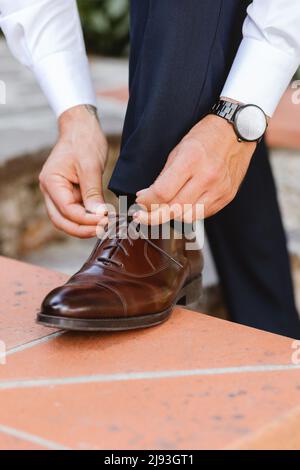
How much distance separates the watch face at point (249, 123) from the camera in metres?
1.29

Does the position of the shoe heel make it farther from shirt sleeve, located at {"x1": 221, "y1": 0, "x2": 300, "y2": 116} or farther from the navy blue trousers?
shirt sleeve, located at {"x1": 221, "y1": 0, "x2": 300, "y2": 116}

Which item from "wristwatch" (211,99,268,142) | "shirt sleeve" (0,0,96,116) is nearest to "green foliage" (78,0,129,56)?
"shirt sleeve" (0,0,96,116)

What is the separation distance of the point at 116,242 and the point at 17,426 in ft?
1.23

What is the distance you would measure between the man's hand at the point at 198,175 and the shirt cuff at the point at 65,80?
0.95ft

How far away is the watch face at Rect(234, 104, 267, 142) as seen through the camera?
4.23ft

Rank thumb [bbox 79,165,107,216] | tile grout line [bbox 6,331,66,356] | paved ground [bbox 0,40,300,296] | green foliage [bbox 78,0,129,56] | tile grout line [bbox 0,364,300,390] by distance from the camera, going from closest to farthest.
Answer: tile grout line [bbox 0,364,300,390] → tile grout line [bbox 6,331,66,356] → thumb [bbox 79,165,107,216] → paved ground [bbox 0,40,300,296] → green foliage [bbox 78,0,129,56]

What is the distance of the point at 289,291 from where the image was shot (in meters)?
1.82

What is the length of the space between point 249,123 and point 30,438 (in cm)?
57

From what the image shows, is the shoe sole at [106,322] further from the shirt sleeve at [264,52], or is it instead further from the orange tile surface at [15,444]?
the shirt sleeve at [264,52]

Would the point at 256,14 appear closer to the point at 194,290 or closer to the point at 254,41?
the point at 254,41

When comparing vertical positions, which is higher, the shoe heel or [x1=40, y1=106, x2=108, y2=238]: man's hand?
[x1=40, y1=106, x2=108, y2=238]: man's hand

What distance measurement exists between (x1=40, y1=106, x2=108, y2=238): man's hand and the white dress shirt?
3.3 inches

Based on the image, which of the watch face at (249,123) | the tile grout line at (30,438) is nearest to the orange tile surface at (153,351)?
the tile grout line at (30,438)
